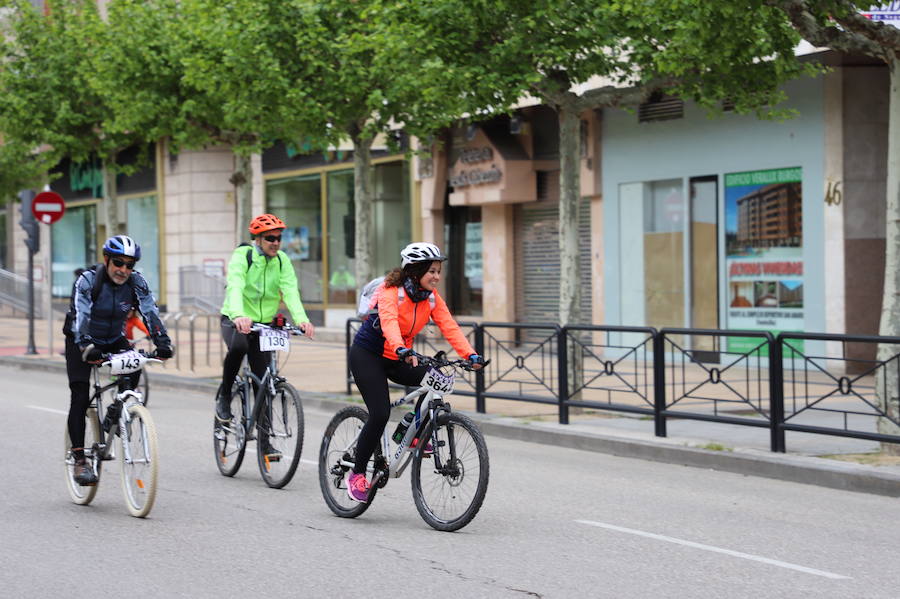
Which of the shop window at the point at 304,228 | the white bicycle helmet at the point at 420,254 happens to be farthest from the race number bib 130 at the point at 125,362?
the shop window at the point at 304,228

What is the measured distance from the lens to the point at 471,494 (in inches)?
293

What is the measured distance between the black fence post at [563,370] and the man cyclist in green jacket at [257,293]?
150 inches

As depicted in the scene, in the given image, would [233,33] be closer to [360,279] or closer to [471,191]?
[360,279]

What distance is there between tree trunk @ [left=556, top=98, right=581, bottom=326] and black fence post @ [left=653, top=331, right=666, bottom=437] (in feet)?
8.01

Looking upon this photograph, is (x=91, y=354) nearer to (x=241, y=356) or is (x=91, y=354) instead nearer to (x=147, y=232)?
(x=241, y=356)

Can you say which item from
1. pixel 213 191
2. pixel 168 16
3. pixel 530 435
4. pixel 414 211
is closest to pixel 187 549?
pixel 530 435

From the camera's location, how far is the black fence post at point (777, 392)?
10.5 m

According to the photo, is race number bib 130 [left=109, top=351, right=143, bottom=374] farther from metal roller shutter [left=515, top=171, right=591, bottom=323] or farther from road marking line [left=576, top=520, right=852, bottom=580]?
metal roller shutter [left=515, top=171, right=591, bottom=323]

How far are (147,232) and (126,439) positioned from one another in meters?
31.1

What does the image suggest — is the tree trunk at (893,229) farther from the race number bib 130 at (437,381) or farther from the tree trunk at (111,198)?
the tree trunk at (111,198)

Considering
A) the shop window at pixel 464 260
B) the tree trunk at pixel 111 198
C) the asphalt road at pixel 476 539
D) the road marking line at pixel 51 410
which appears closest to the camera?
the asphalt road at pixel 476 539

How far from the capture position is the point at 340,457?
8227mm

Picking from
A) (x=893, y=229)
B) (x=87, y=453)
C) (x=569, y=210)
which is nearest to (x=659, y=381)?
(x=893, y=229)

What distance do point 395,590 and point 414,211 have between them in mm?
21252
